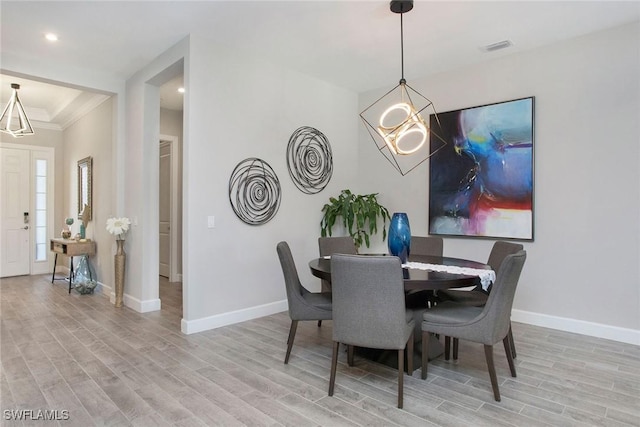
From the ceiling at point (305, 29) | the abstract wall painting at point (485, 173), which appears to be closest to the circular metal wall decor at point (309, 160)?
the ceiling at point (305, 29)

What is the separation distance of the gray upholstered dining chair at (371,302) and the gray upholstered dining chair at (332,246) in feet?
4.50

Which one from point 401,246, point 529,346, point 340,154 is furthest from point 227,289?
point 529,346

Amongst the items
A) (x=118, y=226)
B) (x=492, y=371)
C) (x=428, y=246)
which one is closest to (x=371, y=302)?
(x=492, y=371)

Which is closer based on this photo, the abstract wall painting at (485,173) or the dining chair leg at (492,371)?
the dining chair leg at (492,371)

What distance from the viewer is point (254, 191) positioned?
407 centimetres

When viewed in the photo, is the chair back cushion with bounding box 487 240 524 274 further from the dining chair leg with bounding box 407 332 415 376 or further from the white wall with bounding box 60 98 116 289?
the white wall with bounding box 60 98 116 289

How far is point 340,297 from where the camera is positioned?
227 centimetres

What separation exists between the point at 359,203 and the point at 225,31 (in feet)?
8.17

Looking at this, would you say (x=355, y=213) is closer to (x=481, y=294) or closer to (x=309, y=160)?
(x=309, y=160)

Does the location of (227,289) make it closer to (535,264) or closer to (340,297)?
(340,297)

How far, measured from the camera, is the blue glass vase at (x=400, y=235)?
2924 millimetres

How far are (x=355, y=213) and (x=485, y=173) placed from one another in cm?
160

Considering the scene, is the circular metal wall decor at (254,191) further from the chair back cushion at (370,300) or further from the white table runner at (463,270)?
the chair back cushion at (370,300)

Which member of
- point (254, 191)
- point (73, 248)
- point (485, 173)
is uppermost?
point (485, 173)
